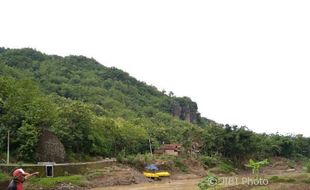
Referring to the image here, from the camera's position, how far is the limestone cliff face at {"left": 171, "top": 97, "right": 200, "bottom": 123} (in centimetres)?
12868

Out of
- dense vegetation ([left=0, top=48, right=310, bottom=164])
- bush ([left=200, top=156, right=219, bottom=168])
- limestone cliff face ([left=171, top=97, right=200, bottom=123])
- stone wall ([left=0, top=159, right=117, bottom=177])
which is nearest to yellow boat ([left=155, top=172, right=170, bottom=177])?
stone wall ([left=0, top=159, right=117, bottom=177])

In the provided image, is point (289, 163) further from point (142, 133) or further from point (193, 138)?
point (142, 133)

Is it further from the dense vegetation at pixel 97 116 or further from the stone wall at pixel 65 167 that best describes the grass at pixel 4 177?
the dense vegetation at pixel 97 116

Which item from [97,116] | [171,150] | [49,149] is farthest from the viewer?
[97,116]

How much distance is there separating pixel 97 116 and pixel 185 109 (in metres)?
65.7

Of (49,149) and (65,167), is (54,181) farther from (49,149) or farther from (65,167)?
(49,149)

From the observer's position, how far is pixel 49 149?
4350 cm

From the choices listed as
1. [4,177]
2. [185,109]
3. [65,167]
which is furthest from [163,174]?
[185,109]

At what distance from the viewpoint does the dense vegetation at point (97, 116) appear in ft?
147

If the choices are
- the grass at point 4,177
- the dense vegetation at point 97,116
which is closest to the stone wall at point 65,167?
the grass at point 4,177

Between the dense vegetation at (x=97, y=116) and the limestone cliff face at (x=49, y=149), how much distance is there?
626mm

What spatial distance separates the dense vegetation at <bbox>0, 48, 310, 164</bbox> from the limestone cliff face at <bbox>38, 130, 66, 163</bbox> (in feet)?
2.06

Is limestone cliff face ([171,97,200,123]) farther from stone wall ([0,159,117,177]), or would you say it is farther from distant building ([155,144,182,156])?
stone wall ([0,159,117,177])

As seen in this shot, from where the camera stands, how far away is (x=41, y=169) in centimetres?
4066
